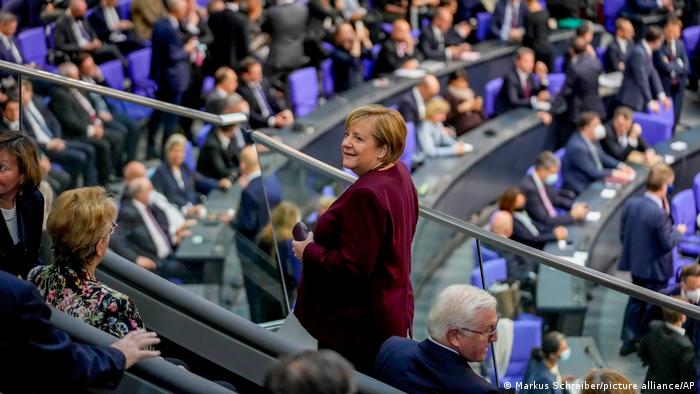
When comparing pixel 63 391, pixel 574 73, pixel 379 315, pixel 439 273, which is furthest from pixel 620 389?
pixel 574 73

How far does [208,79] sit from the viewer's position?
30.6 ft

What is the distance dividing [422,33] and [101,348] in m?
8.78

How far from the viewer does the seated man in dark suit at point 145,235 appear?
17.8 ft

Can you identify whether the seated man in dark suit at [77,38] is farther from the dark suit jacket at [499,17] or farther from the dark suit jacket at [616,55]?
the dark suit jacket at [616,55]

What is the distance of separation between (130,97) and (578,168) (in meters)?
4.66

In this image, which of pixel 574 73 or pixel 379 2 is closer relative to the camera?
pixel 574 73

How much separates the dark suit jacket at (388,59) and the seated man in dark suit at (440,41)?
0.49m

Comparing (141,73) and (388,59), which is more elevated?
(141,73)

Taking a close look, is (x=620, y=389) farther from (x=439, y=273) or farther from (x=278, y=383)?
(x=439, y=273)

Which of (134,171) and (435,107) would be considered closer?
(134,171)

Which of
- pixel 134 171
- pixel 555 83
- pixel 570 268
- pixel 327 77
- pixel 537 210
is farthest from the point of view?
pixel 555 83

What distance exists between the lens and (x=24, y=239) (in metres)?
3.62

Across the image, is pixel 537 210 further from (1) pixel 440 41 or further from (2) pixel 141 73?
(1) pixel 440 41

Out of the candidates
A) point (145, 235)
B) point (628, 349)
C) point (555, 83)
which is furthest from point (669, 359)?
point (555, 83)
